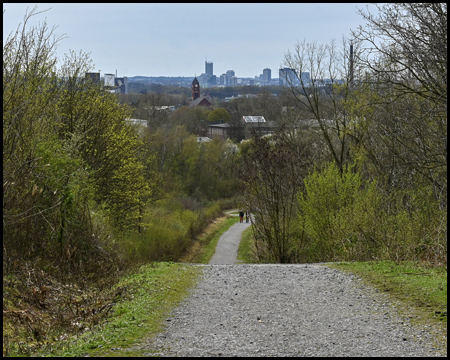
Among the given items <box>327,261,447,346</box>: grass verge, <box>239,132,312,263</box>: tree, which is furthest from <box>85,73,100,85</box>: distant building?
<box>327,261,447,346</box>: grass verge

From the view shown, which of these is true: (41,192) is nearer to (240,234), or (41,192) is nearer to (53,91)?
(53,91)

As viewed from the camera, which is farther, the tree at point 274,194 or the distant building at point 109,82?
the distant building at point 109,82

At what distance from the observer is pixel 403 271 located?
43.8 ft

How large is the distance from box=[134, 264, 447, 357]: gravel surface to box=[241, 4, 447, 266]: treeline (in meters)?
4.29

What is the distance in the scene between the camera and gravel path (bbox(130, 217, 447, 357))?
308 inches

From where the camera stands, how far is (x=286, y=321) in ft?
31.5

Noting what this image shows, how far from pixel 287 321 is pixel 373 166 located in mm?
19113

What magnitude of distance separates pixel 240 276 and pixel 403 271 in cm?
370

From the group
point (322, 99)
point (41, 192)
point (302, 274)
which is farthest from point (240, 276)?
point (322, 99)

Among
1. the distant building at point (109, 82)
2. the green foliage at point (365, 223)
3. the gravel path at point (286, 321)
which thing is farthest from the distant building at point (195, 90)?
the gravel path at point (286, 321)

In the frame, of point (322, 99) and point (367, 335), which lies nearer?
point (367, 335)

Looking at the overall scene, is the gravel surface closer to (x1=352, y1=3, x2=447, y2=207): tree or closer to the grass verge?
the grass verge

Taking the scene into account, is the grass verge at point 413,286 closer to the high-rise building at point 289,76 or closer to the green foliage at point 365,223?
the green foliage at point 365,223

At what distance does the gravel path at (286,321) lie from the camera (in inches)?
308
